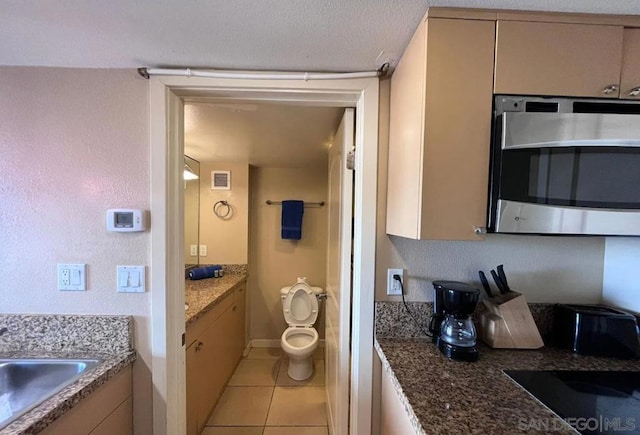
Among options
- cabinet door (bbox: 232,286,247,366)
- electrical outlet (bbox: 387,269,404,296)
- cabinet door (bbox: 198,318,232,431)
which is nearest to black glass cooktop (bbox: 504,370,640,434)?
electrical outlet (bbox: 387,269,404,296)

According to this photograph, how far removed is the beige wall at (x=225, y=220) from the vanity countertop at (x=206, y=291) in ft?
0.67

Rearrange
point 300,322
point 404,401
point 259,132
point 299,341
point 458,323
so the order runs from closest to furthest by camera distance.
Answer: point 404,401
point 458,323
point 259,132
point 299,341
point 300,322

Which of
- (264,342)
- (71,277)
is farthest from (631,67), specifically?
(264,342)

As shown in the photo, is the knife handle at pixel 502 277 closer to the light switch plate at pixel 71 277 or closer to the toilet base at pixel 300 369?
the light switch plate at pixel 71 277

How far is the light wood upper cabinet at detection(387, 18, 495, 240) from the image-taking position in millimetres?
877

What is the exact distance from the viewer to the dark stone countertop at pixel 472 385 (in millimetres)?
723

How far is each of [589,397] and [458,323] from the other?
0.40 meters

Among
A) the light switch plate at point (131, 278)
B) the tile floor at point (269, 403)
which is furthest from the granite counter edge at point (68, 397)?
the tile floor at point (269, 403)

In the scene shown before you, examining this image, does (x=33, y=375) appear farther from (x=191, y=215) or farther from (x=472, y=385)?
(x=191, y=215)

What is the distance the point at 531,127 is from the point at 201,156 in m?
2.59

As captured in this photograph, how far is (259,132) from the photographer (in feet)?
6.46

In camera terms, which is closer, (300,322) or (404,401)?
(404,401)

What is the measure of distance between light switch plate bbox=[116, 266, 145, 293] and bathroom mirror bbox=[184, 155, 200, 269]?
159 centimetres

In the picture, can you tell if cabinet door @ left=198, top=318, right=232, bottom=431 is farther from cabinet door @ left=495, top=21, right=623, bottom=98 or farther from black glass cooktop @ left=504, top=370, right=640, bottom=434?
cabinet door @ left=495, top=21, right=623, bottom=98
